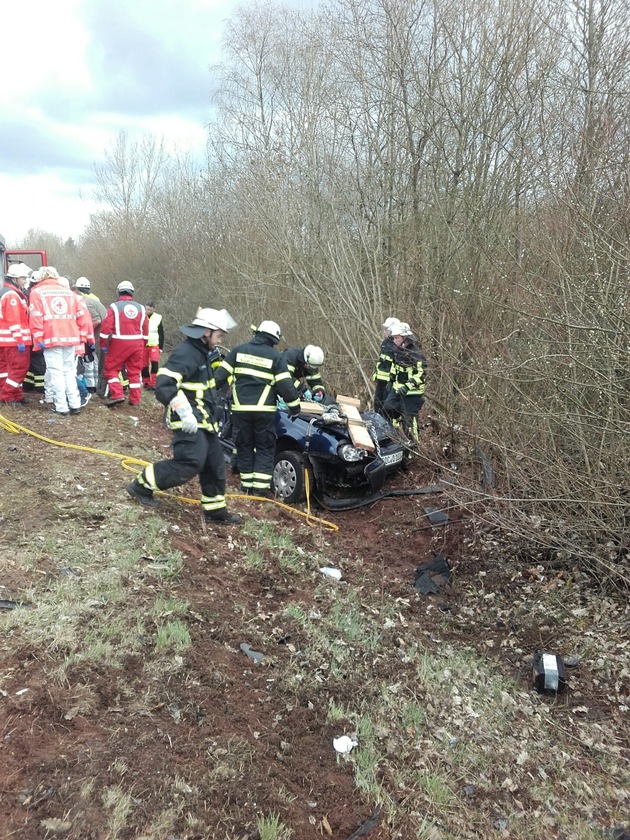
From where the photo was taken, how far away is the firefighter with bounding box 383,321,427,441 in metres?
8.21

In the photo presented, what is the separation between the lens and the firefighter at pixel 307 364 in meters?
7.02

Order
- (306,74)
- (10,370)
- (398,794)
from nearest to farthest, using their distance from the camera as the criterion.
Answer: (398,794)
(10,370)
(306,74)

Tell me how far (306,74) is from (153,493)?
1071 centimetres

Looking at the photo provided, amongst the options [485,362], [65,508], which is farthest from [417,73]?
[65,508]

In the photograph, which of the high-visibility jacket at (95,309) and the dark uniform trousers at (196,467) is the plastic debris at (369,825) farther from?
the high-visibility jacket at (95,309)

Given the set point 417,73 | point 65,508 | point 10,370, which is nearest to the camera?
point 65,508

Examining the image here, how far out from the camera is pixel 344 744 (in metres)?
3.21

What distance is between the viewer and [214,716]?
307 centimetres

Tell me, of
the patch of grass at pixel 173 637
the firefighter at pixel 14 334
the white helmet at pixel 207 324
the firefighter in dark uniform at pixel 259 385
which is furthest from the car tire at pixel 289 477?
the firefighter at pixel 14 334

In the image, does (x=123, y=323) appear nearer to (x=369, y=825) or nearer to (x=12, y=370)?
(x=12, y=370)

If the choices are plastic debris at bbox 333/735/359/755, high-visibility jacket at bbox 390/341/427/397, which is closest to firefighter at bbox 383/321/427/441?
high-visibility jacket at bbox 390/341/427/397

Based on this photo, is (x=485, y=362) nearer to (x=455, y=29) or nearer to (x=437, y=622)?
(x=437, y=622)

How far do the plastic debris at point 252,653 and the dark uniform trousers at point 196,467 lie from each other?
6.09 ft

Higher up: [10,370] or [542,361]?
[542,361]
